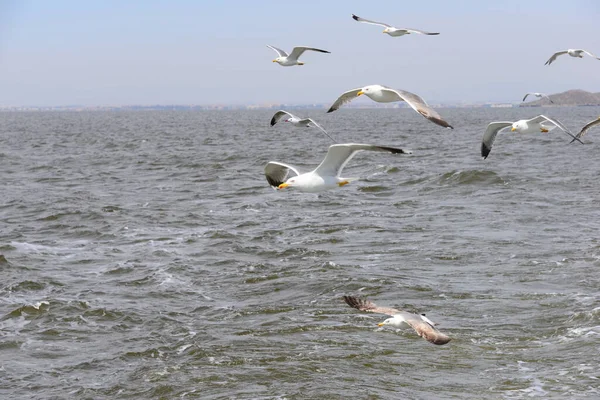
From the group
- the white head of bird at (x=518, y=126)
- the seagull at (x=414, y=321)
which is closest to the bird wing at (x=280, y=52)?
the white head of bird at (x=518, y=126)

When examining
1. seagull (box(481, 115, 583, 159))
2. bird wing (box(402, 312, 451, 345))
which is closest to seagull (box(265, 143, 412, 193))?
bird wing (box(402, 312, 451, 345))

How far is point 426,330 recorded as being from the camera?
9.48m

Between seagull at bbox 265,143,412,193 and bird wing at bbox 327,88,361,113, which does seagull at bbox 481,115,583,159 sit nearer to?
bird wing at bbox 327,88,361,113

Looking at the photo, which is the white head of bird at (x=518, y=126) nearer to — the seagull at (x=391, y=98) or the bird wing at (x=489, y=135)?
the bird wing at (x=489, y=135)

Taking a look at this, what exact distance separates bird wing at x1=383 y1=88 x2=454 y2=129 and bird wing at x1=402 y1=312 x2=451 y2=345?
8.05ft

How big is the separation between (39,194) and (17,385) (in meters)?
19.2

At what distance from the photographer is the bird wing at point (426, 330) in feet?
29.5

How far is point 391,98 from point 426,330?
4.95m

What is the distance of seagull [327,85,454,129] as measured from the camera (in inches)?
409

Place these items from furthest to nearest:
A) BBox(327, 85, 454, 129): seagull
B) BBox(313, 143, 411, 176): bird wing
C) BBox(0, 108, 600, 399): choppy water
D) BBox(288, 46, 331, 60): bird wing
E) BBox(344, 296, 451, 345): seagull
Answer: BBox(288, 46, 331, 60): bird wing, BBox(313, 143, 411, 176): bird wing, BBox(0, 108, 600, 399): choppy water, BBox(327, 85, 454, 129): seagull, BBox(344, 296, 451, 345): seagull

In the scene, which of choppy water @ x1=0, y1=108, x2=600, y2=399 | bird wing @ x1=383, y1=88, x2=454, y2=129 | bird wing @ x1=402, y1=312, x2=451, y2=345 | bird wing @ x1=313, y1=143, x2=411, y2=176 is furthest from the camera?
bird wing @ x1=313, y1=143, x2=411, y2=176

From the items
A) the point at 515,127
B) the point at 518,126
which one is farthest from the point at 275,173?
the point at 518,126

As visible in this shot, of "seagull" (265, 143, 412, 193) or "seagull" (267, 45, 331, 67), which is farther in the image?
"seagull" (267, 45, 331, 67)

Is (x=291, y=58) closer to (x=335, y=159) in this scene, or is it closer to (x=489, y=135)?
(x=489, y=135)
